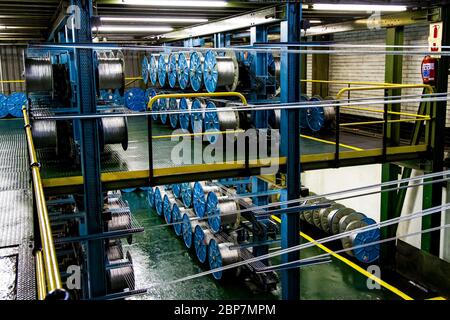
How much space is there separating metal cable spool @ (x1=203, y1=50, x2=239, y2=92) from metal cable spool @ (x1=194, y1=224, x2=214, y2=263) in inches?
137

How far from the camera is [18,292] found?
3.47m

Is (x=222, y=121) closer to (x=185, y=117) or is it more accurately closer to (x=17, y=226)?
(x=185, y=117)

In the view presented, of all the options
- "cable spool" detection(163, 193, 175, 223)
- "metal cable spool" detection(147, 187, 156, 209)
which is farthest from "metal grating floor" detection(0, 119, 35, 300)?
"metal cable spool" detection(147, 187, 156, 209)

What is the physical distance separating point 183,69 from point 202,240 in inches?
170

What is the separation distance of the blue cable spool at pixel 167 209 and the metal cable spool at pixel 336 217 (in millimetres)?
4752

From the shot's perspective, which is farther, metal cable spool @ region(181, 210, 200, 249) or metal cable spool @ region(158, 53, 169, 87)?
metal cable spool @ region(158, 53, 169, 87)

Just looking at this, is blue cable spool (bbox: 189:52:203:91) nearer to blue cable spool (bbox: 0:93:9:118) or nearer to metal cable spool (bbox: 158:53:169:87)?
metal cable spool (bbox: 158:53:169:87)

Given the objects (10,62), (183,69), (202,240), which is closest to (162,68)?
(183,69)

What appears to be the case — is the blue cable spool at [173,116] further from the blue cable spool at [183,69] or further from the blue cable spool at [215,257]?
the blue cable spool at [215,257]

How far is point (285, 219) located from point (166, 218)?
6636mm

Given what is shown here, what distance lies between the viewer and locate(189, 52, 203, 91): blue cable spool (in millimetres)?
10641

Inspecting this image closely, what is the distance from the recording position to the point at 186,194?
42.5 feet

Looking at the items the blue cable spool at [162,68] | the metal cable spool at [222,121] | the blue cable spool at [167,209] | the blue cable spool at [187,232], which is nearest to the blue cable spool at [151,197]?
the blue cable spool at [167,209]
